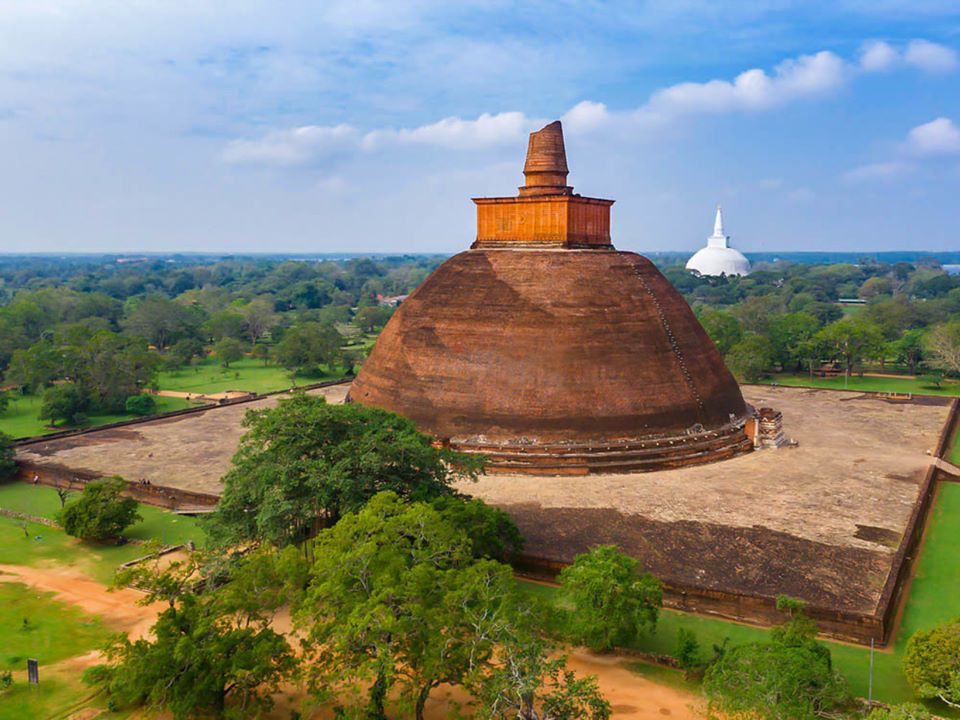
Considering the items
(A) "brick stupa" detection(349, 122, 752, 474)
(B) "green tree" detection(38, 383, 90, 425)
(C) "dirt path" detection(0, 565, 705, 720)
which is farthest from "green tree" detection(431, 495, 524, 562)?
(B) "green tree" detection(38, 383, 90, 425)

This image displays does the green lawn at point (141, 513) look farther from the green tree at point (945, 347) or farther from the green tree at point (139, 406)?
the green tree at point (945, 347)

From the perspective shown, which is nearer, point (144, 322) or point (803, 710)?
point (803, 710)

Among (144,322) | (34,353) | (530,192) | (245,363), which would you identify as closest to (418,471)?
(530,192)

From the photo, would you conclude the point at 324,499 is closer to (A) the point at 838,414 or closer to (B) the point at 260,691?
(B) the point at 260,691

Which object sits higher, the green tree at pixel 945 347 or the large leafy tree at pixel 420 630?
the green tree at pixel 945 347

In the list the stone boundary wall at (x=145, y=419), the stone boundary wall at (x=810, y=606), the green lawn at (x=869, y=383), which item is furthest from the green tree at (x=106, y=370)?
the green lawn at (x=869, y=383)

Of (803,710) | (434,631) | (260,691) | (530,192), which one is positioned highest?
(530,192)

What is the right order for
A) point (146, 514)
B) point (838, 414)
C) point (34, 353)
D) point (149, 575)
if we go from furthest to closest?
point (34, 353) < point (838, 414) < point (146, 514) < point (149, 575)
